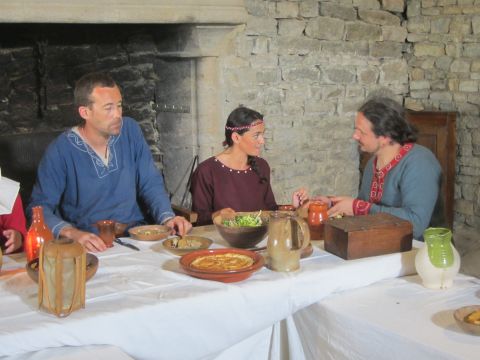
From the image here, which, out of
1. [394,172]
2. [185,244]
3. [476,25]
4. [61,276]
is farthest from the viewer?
[476,25]

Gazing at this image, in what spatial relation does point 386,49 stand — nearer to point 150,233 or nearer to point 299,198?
point 299,198

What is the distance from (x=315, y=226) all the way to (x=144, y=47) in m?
2.28

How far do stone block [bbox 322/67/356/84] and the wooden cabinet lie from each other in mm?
552

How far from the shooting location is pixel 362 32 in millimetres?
4688

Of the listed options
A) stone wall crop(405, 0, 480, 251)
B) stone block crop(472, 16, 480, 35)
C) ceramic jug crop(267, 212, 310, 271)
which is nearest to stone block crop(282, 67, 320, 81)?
stone wall crop(405, 0, 480, 251)

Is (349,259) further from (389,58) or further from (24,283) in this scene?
(389,58)

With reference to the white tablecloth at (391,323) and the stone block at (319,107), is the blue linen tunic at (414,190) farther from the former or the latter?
the stone block at (319,107)

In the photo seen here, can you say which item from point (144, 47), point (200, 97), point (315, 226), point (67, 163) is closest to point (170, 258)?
point (315, 226)

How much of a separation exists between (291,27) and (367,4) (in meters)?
0.74

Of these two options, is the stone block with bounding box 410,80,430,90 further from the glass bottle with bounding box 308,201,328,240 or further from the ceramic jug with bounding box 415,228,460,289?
the ceramic jug with bounding box 415,228,460,289

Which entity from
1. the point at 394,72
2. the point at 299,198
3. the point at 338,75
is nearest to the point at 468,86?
the point at 394,72

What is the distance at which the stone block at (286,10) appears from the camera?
4.21 metres

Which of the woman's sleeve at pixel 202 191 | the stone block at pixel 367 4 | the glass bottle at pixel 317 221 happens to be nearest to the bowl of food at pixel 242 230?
the glass bottle at pixel 317 221

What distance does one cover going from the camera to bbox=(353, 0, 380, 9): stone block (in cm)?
461
